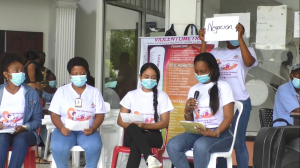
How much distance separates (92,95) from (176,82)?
1.16 m

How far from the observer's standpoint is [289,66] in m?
5.81

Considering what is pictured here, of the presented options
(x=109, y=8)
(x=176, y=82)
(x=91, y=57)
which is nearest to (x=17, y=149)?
(x=176, y=82)

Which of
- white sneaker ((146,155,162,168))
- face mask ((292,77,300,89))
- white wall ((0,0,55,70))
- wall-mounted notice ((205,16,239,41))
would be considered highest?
white wall ((0,0,55,70))

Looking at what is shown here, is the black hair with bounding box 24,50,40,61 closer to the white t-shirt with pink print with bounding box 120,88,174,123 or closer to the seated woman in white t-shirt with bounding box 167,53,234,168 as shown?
the white t-shirt with pink print with bounding box 120,88,174,123

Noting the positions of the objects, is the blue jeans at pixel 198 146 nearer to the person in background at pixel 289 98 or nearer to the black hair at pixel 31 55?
the person in background at pixel 289 98

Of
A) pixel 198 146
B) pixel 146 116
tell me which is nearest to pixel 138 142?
pixel 146 116

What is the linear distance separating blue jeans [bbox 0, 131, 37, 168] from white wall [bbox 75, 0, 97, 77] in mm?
5375

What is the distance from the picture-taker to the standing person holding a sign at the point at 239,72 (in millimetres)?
4816

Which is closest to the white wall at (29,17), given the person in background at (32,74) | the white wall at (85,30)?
the white wall at (85,30)

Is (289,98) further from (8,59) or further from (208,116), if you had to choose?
(8,59)

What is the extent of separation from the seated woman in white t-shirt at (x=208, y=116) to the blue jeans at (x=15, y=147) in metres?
1.38

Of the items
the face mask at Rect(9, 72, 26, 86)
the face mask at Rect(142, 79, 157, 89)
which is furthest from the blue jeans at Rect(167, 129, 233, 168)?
the face mask at Rect(9, 72, 26, 86)

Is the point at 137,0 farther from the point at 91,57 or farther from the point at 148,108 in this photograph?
the point at 91,57

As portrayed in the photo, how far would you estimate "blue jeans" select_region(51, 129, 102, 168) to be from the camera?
4914 mm
